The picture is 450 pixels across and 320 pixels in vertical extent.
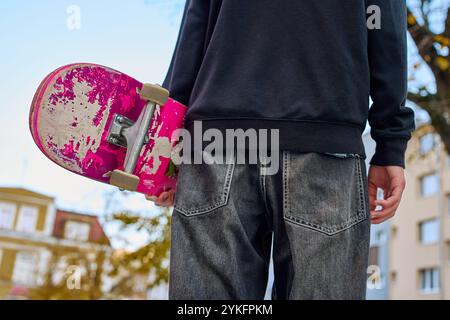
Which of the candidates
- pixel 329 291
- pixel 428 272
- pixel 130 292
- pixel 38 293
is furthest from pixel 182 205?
pixel 428 272

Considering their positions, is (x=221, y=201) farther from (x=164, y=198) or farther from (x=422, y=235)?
(x=422, y=235)

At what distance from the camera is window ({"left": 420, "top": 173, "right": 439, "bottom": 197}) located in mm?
30766

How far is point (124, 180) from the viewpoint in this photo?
4.38ft

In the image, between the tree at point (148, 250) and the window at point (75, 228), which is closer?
the tree at point (148, 250)

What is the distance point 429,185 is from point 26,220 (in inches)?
883

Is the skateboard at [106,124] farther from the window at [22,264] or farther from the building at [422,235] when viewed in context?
the building at [422,235]

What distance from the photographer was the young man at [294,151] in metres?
1.19

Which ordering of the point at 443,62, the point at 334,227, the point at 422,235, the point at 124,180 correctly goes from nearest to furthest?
the point at 334,227 → the point at 124,180 → the point at 443,62 → the point at 422,235

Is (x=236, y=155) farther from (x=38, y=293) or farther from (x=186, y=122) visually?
(x=38, y=293)

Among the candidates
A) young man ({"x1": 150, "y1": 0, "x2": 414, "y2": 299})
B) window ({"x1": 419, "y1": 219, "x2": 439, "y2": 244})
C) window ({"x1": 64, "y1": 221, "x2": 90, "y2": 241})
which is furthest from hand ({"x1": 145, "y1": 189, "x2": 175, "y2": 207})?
window ({"x1": 419, "y1": 219, "x2": 439, "y2": 244})

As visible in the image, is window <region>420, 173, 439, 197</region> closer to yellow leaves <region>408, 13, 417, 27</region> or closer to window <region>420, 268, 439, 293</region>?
window <region>420, 268, 439, 293</region>

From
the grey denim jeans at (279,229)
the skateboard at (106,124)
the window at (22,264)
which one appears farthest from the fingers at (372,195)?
the window at (22,264)

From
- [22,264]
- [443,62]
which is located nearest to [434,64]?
[443,62]

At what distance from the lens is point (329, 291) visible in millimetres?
1154
